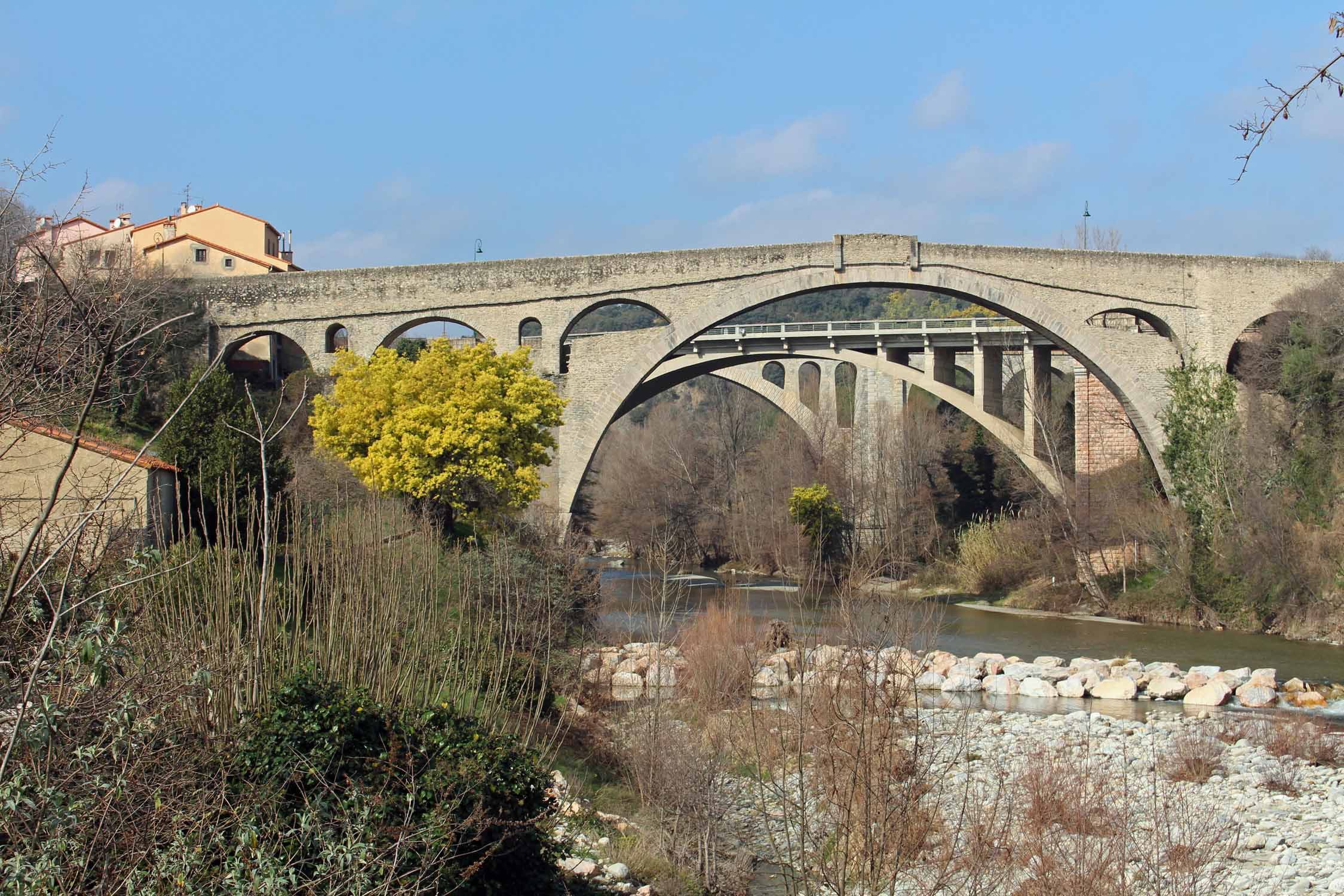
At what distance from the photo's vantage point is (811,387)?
48594 mm

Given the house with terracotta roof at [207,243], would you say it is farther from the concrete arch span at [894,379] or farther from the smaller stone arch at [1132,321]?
the smaller stone arch at [1132,321]

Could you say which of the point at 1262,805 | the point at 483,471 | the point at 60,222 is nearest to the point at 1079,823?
the point at 1262,805

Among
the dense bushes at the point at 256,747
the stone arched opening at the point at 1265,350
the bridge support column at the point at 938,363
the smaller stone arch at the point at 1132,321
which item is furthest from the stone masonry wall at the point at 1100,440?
the dense bushes at the point at 256,747

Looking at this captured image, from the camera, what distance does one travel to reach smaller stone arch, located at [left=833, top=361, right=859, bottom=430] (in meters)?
45.5

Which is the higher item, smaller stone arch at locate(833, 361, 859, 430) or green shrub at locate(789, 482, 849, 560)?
smaller stone arch at locate(833, 361, 859, 430)

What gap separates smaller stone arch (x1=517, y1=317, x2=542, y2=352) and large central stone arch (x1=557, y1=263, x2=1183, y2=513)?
2.88 metres

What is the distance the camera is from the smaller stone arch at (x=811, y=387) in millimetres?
44375

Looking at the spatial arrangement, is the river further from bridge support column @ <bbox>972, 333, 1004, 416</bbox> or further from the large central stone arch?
bridge support column @ <bbox>972, 333, 1004, 416</bbox>

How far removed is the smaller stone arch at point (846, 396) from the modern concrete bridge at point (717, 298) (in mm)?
16532

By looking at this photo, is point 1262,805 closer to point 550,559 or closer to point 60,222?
point 550,559

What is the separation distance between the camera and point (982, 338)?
35000 mm

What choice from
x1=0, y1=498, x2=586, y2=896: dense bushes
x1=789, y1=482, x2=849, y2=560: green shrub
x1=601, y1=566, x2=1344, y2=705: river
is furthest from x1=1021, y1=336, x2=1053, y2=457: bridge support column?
x1=0, y1=498, x2=586, y2=896: dense bushes

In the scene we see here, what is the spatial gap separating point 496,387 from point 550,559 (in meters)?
5.09

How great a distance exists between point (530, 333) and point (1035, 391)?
519 inches
